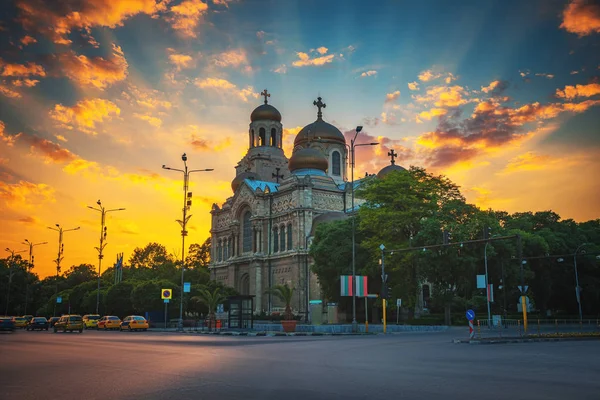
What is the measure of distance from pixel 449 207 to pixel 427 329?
12.2 meters

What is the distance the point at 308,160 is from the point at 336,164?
32.8 ft

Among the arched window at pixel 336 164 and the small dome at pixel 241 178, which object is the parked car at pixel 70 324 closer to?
the small dome at pixel 241 178

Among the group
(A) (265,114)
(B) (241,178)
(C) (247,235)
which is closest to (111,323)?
(C) (247,235)

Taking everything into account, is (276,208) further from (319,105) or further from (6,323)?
(6,323)

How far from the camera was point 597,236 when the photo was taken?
73062 millimetres

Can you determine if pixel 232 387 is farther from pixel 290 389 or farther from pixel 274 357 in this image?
pixel 274 357

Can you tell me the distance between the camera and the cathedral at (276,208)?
74.7m

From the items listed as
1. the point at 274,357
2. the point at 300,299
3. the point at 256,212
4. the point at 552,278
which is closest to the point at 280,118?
the point at 256,212

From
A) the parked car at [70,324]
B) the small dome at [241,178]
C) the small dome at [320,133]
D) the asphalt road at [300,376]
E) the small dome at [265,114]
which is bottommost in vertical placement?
the asphalt road at [300,376]

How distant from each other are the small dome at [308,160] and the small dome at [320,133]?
758 cm

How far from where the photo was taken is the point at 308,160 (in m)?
81.4

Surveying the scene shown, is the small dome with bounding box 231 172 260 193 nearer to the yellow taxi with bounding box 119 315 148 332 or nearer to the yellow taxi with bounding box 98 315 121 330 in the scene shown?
the yellow taxi with bounding box 98 315 121 330

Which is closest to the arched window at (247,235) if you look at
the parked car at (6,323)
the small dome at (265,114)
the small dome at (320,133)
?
the small dome at (320,133)

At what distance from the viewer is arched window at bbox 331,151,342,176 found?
89.9 m
